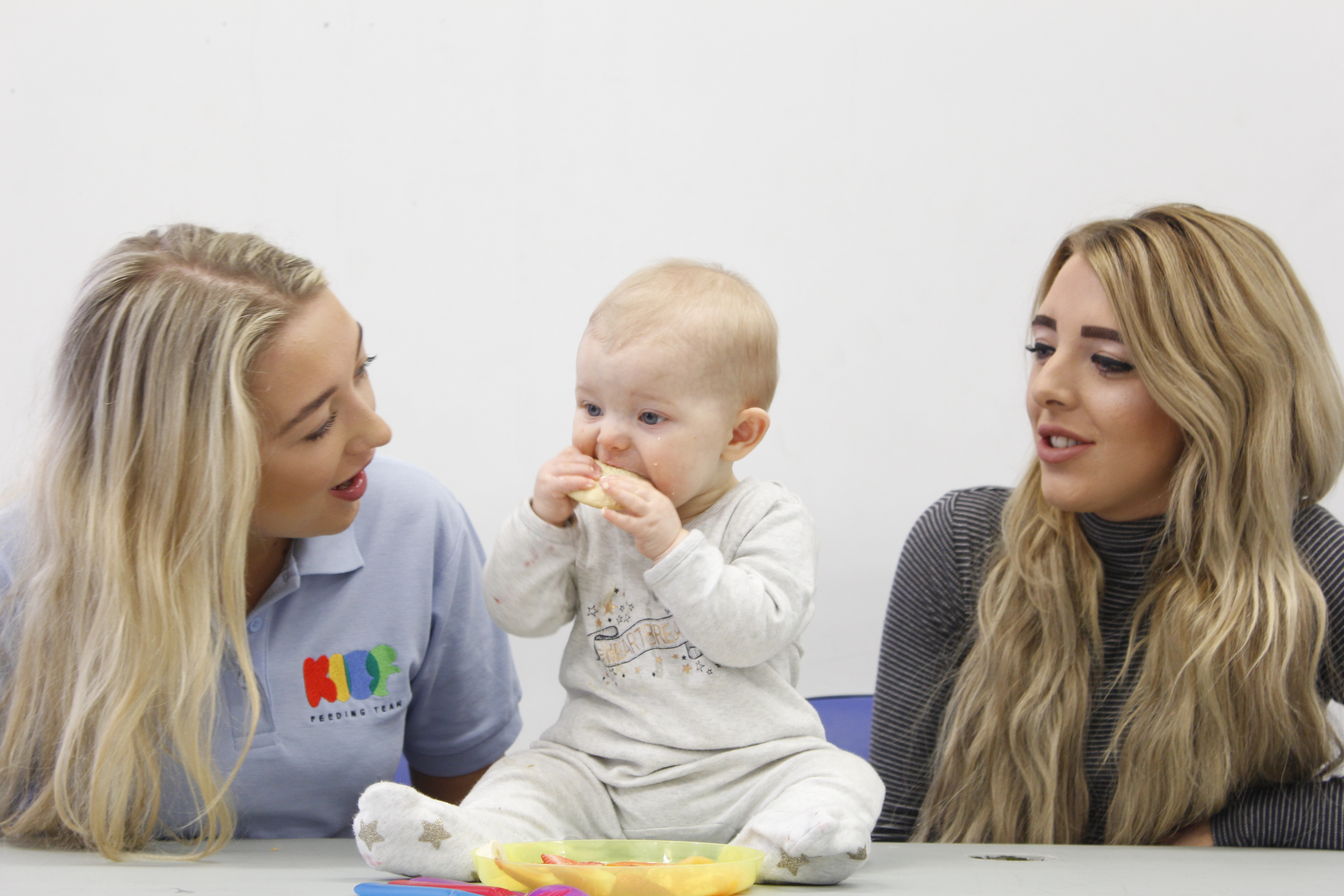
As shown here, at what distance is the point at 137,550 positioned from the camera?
3.41 ft

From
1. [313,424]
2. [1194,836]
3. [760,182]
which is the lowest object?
[1194,836]

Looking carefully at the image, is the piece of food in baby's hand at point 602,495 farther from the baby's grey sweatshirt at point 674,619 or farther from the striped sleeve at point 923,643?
the striped sleeve at point 923,643

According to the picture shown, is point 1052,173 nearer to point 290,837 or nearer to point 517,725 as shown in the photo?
point 517,725

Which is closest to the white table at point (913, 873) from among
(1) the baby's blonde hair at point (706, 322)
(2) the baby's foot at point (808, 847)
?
(2) the baby's foot at point (808, 847)

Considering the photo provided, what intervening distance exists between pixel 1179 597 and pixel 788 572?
1.65 feet

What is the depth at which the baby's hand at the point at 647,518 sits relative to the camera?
0.96m

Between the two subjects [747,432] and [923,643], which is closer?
[747,432]

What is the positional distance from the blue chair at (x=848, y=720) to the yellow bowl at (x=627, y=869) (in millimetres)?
854

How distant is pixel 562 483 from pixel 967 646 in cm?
64

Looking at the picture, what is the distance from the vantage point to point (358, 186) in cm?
191

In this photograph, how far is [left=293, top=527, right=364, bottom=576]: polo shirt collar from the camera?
3.94 ft

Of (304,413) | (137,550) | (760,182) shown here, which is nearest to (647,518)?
(304,413)

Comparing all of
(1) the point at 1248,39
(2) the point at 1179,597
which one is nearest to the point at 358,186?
(2) the point at 1179,597

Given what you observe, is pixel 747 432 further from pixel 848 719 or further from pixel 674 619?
pixel 848 719
